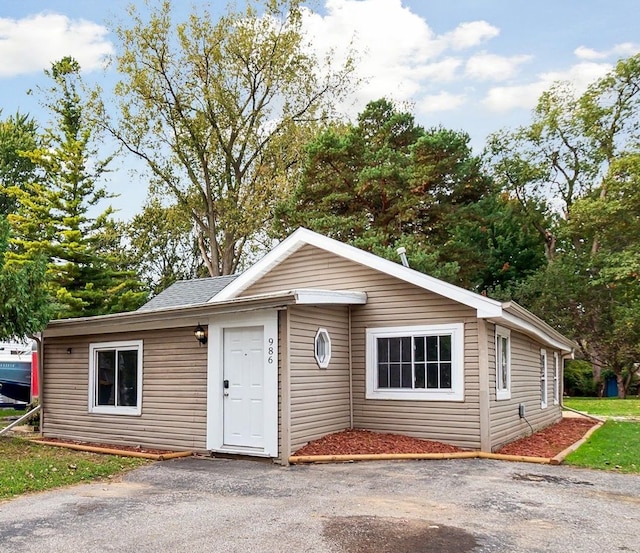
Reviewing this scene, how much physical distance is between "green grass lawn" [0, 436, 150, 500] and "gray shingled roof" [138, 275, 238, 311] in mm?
4976

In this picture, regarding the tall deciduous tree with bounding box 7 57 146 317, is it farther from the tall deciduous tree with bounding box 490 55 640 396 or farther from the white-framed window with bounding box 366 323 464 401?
the tall deciduous tree with bounding box 490 55 640 396

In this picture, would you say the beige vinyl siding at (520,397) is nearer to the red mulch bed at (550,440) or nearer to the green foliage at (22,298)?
the red mulch bed at (550,440)

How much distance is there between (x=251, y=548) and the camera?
4715 mm

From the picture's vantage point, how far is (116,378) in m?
10.7

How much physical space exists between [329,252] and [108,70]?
19.4 meters

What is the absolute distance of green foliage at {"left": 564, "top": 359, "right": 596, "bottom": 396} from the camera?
29.8 m

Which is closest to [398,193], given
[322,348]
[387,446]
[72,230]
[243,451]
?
[72,230]

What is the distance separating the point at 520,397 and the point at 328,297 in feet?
14.4

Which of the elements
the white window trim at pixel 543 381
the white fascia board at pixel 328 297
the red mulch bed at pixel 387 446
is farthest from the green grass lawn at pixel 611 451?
the white fascia board at pixel 328 297

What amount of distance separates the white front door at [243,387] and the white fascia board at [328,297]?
855mm

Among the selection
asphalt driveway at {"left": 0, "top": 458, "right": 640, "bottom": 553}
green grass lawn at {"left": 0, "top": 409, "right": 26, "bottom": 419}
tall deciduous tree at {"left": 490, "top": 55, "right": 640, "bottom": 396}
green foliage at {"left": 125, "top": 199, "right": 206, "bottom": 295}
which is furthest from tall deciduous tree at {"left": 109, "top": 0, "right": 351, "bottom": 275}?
asphalt driveway at {"left": 0, "top": 458, "right": 640, "bottom": 553}

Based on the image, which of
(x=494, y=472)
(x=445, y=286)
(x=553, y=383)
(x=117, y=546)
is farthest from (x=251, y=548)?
(x=553, y=383)

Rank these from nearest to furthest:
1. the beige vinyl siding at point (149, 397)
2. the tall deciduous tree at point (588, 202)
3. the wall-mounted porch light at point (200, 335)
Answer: the wall-mounted porch light at point (200, 335)
the beige vinyl siding at point (149, 397)
the tall deciduous tree at point (588, 202)

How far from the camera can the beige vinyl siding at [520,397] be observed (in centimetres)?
956
